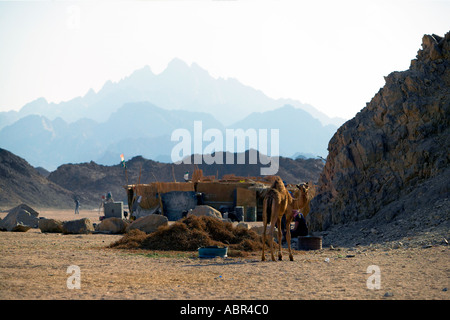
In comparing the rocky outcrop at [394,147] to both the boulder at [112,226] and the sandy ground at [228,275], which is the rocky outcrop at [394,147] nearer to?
the sandy ground at [228,275]

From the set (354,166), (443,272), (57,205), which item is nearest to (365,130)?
(354,166)

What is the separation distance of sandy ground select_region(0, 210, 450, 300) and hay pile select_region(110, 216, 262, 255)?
0.88 m

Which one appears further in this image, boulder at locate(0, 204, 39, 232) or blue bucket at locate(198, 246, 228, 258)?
boulder at locate(0, 204, 39, 232)

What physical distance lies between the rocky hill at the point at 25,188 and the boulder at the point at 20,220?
38019 mm

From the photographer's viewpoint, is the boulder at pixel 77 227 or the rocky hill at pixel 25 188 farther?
the rocky hill at pixel 25 188

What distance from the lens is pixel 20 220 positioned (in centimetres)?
2636

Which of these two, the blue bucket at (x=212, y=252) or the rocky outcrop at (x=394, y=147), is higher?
the rocky outcrop at (x=394, y=147)

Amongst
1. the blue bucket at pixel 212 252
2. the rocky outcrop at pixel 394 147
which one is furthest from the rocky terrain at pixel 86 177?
the blue bucket at pixel 212 252

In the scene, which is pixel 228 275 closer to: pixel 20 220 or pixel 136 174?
pixel 20 220

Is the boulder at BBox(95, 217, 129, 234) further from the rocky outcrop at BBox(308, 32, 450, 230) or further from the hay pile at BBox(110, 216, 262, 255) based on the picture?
the rocky outcrop at BBox(308, 32, 450, 230)

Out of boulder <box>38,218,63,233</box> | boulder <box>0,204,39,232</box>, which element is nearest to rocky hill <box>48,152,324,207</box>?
boulder <box>0,204,39,232</box>

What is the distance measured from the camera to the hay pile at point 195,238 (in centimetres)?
1582

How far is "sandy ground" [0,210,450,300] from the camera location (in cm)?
834
